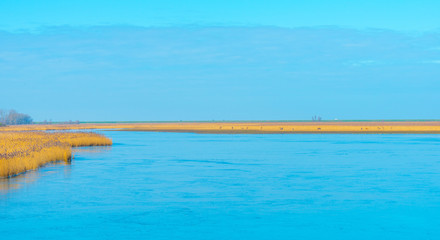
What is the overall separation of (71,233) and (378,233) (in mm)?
6653

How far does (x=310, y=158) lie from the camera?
28.7 m

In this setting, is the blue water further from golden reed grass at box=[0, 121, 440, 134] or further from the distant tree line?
the distant tree line

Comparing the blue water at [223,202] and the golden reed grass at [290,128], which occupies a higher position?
the golden reed grass at [290,128]

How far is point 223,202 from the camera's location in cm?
1452

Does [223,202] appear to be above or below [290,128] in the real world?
below

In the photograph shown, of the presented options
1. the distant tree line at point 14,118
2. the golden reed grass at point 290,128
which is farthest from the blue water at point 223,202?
the distant tree line at point 14,118

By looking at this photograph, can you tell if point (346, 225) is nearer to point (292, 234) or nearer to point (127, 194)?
point (292, 234)

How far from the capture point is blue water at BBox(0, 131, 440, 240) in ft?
37.1

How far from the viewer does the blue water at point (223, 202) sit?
445 inches

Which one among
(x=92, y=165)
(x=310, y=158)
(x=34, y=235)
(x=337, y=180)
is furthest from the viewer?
(x=310, y=158)

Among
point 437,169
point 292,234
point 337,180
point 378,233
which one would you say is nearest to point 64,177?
point 337,180

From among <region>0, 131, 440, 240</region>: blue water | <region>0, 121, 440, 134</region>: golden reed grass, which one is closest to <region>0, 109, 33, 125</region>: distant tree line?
<region>0, 121, 440, 134</region>: golden reed grass

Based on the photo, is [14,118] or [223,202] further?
[14,118]

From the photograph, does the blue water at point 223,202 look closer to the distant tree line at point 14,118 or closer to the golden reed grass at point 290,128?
the golden reed grass at point 290,128
